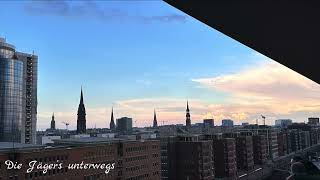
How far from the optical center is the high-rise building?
339ft

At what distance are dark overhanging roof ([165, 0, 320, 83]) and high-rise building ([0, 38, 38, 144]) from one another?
345 ft

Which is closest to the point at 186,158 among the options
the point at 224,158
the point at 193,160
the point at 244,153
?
the point at 193,160

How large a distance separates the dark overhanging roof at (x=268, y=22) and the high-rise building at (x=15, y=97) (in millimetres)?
105162

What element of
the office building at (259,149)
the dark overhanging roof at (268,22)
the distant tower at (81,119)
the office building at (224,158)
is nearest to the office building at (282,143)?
the office building at (259,149)

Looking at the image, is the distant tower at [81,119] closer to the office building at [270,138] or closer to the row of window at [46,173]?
the office building at [270,138]

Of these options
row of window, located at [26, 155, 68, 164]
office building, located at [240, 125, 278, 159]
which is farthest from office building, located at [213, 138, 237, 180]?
row of window, located at [26, 155, 68, 164]

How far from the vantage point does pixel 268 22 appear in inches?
220

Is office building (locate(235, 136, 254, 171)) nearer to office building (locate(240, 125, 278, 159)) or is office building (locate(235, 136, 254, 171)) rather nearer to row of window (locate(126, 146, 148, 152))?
office building (locate(240, 125, 278, 159))

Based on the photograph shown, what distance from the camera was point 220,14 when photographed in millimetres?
5090

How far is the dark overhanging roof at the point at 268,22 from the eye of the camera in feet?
15.5

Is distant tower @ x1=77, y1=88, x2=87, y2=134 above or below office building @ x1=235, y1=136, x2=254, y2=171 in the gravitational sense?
above

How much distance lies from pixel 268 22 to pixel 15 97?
109 m

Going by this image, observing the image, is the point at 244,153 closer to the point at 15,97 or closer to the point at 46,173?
the point at 15,97

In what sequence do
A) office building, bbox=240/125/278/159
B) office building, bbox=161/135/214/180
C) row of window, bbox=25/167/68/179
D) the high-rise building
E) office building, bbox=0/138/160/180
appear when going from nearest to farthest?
row of window, bbox=25/167/68/179, office building, bbox=0/138/160/180, office building, bbox=161/135/214/180, the high-rise building, office building, bbox=240/125/278/159
